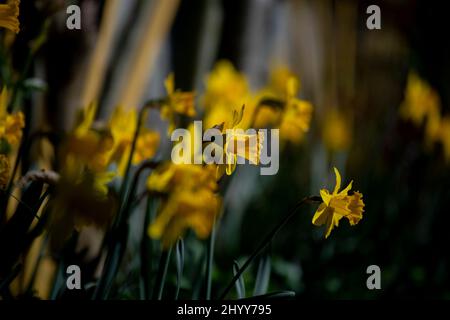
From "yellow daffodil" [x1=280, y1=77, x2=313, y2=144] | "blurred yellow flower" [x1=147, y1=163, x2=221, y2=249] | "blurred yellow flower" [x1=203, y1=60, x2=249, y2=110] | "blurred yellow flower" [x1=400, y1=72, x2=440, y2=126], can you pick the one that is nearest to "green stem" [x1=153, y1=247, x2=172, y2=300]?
"blurred yellow flower" [x1=147, y1=163, x2=221, y2=249]

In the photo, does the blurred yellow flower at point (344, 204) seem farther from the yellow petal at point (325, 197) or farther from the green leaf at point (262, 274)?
the green leaf at point (262, 274)

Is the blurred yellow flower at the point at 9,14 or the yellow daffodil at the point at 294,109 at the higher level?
the blurred yellow flower at the point at 9,14

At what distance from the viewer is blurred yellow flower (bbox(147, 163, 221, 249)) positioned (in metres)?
1.21

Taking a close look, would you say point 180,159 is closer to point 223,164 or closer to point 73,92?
point 223,164

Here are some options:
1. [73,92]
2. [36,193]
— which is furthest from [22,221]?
[73,92]

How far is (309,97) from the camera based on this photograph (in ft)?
11.8

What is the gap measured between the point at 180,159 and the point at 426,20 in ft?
7.76

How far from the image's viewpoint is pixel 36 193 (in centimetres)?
132

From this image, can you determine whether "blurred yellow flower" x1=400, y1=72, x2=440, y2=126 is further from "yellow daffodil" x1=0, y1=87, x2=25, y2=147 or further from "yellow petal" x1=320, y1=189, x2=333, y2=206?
"yellow daffodil" x1=0, y1=87, x2=25, y2=147

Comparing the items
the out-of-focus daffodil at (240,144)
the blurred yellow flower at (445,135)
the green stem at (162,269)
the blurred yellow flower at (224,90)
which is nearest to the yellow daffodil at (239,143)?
the out-of-focus daffodil at (240,144)

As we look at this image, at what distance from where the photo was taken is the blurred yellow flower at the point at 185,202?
3.96 ft

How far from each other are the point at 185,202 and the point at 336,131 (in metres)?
2.10

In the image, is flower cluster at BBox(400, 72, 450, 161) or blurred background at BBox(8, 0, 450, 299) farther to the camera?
flower cluster at BBox(400, 72, 450, 161)

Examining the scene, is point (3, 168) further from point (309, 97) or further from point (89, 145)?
point (309, 97)
